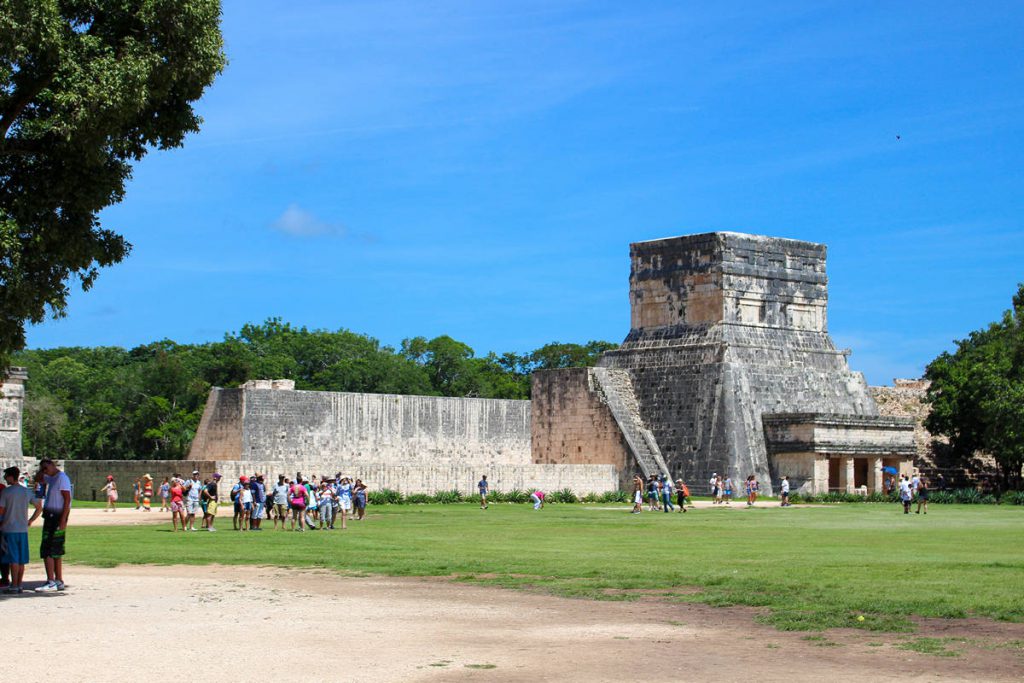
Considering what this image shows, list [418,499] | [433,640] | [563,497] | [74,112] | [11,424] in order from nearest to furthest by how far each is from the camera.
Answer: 1. [433,640]
2. [74,112]
3. [418,499]
4. [11,424]
5. [563,497]

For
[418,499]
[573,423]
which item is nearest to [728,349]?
[573,423]

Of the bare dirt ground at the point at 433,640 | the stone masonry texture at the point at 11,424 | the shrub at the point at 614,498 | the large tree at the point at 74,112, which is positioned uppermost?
the large tree at the point at 74,112

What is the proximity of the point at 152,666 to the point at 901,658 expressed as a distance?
16.4 ft

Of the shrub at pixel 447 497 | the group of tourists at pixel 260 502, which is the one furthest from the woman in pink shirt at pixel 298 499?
the shrub at pixel 447 497

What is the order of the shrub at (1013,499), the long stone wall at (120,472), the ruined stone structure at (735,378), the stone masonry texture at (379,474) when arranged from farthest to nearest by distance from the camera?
the ruined stone structure at (735,378) < the shrub at (1013,499) < the long stone wall at (120,472) < the stone masonry texture at (379,474)

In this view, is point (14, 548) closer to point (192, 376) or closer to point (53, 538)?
point (53, 538)

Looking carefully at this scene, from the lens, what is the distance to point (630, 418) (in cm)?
4319

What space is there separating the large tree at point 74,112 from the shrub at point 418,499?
2221 cm

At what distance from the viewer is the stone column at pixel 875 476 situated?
136ft

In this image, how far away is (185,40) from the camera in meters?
14.0

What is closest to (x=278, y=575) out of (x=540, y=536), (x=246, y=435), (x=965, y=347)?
(x=540, y=536)

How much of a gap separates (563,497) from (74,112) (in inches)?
1078

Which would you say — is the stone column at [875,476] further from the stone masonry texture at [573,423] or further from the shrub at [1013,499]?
the stone masonry texture at [573,423]

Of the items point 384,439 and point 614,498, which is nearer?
point 614,498
